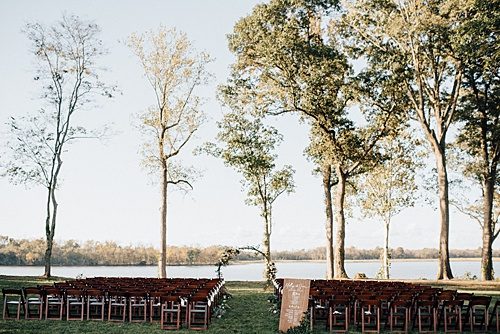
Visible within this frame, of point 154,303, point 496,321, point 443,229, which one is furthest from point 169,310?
point 443,229

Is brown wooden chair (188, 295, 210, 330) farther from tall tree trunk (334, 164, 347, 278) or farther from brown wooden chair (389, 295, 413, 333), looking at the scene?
tall tree trunk (334, 164, 347, 278)

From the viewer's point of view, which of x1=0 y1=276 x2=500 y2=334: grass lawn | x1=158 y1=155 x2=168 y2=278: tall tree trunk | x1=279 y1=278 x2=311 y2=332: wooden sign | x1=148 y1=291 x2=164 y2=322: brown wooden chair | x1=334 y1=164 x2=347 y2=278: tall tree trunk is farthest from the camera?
x1=158 y1=155 x2=168 y2=278: tall tree trunk

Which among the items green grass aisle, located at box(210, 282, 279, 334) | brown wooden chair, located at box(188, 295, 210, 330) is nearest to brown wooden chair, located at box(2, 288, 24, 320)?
brown wooden chair, located at box(188, 295, 210, 330)

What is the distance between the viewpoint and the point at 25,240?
40.6 m

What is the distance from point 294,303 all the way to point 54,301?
6682 millimetres

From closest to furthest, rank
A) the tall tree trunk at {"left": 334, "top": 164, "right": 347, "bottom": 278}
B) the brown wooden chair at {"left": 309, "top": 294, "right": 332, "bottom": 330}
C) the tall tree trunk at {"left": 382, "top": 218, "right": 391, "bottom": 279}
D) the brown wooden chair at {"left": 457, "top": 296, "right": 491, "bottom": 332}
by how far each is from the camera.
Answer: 1. the brown wooden chair at {"left": 457, "top": 296, "right": 491, "bottom": 332}
2. the brown wooden chair at {"left": 309, "top": 294, "right": 332, "bottom": 330}
3. the tall tree trunk at {"left": 334, "top": 164, "right": 347, "bottom": 278}
4. the tall tree trunk at {"left": 382, "top": 218, "right": 391, "bottom": 279}

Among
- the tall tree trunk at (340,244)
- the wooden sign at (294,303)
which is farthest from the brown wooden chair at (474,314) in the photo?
the tall tree trunk at (340,244)

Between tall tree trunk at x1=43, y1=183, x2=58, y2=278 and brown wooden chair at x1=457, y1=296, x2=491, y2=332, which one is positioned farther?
tall tree trunk at x1=43, y1=183, x2=58, y2=278

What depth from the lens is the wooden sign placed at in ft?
46.2

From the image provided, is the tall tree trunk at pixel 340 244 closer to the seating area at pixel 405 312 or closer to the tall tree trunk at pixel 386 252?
the tall tree trunk at pixel 386 252

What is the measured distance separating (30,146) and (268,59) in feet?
45.5

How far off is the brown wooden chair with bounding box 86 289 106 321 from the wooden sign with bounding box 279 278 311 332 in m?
4.78

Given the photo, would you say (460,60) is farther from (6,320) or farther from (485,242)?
(6,320)

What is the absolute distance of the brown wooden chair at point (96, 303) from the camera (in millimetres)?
15598
